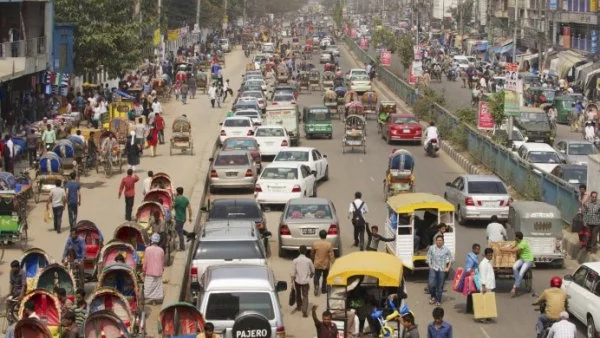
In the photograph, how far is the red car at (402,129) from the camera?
49.7 m

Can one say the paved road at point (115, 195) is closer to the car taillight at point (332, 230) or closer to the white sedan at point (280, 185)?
the white sedan at point (280, 185)

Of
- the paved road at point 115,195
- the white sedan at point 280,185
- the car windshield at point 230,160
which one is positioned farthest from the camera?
the car windshield at point 230,160

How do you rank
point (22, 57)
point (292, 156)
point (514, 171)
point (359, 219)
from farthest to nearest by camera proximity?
point (22, 57) < point (292, 156) < point (514, 171) < point (359, 219)

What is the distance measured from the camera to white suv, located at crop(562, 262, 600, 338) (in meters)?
19.7

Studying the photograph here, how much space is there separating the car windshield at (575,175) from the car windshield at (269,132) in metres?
11.1

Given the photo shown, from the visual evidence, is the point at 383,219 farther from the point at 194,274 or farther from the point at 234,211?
the point at 194,274

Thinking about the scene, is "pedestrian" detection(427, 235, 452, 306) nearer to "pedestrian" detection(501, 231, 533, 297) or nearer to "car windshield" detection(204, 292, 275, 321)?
"pedestrian" detection(501, 231, 533, 297)

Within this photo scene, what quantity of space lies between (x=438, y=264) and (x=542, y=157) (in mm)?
19029

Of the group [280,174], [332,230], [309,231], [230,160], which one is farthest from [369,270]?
[230,160]

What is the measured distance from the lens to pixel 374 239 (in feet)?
84.5

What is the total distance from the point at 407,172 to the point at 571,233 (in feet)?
21.2

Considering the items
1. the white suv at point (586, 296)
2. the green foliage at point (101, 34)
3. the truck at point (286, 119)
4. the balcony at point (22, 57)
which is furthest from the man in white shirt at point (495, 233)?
the green foliage at point (101, 34)

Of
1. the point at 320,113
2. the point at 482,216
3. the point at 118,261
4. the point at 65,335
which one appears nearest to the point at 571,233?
the point at 482,216

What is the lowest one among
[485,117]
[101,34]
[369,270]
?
[369,270]
